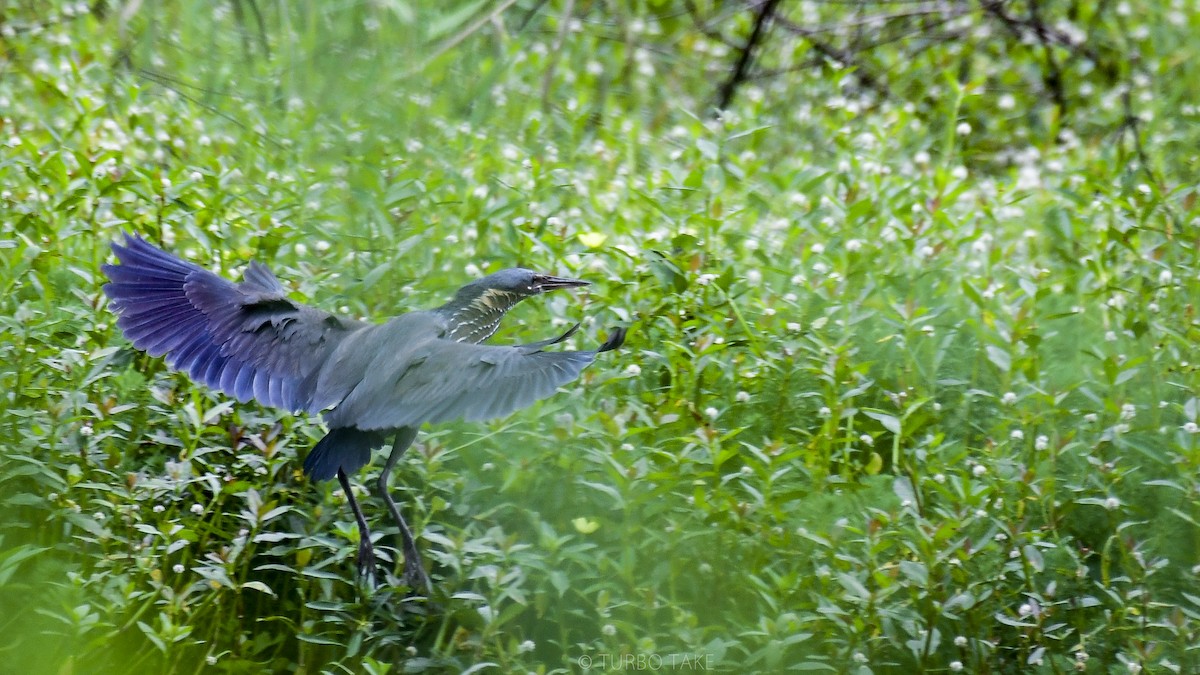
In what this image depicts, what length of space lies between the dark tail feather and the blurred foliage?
8.7 inches

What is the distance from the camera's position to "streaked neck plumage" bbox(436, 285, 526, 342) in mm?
3748

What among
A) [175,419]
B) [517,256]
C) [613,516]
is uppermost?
[517,256]

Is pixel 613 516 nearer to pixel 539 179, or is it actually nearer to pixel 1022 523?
pixel 1022 523

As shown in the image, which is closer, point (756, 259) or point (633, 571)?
point (633, 571)

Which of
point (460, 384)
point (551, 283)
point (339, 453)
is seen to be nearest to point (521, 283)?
point (551, 283)

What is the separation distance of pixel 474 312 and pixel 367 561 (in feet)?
2.63

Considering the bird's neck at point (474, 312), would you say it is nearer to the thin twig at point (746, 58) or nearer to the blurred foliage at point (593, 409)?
the blurred foliage at point (593, 409)

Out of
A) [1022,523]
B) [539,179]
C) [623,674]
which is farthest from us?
[539,179]

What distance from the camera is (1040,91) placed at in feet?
25.9

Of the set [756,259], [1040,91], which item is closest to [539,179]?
[756,259]

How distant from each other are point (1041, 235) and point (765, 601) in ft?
9.13

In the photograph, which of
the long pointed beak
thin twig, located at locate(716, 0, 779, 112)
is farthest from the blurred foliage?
thin twig, located at locate(716, 0, 779, 112)

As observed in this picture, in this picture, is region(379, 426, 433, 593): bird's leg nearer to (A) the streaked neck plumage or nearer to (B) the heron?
(B) the heron

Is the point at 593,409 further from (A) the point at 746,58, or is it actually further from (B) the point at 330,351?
(A) the point at 746,58
